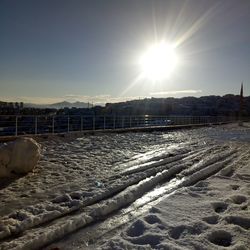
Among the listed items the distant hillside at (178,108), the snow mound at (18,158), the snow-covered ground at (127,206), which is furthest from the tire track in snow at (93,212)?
the distant hillside at (178,108)

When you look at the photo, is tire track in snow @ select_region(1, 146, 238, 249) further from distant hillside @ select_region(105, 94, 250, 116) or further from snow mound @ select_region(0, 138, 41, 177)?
distant hillside @ select_region(105, 94, 250, 116)

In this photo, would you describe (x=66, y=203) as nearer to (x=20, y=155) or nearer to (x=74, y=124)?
(x=20, y=155)

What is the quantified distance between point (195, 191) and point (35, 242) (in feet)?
11.3

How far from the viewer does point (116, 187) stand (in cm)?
641

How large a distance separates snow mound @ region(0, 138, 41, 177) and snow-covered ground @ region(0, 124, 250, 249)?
1.02 ft

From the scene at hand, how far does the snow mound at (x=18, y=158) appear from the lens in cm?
732

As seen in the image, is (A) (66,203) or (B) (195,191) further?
(B) (195,191)

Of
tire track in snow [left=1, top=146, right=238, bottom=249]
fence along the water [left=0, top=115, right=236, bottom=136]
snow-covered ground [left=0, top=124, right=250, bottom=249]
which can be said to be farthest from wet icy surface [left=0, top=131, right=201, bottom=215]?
fence along the water [left=0, top=115, right=236, bottom=136]

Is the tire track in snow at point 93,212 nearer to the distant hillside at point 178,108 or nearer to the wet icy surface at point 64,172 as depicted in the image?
the wet icy surface at point 64,172

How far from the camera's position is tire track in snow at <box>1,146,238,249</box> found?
3933 millimetres

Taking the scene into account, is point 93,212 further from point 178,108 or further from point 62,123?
point 178,108

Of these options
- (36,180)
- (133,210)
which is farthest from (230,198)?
(36,180)

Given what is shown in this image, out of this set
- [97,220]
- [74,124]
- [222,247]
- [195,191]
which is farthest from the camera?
[74,124]

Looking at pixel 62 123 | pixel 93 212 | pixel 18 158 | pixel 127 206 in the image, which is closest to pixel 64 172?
pixel 18 158
